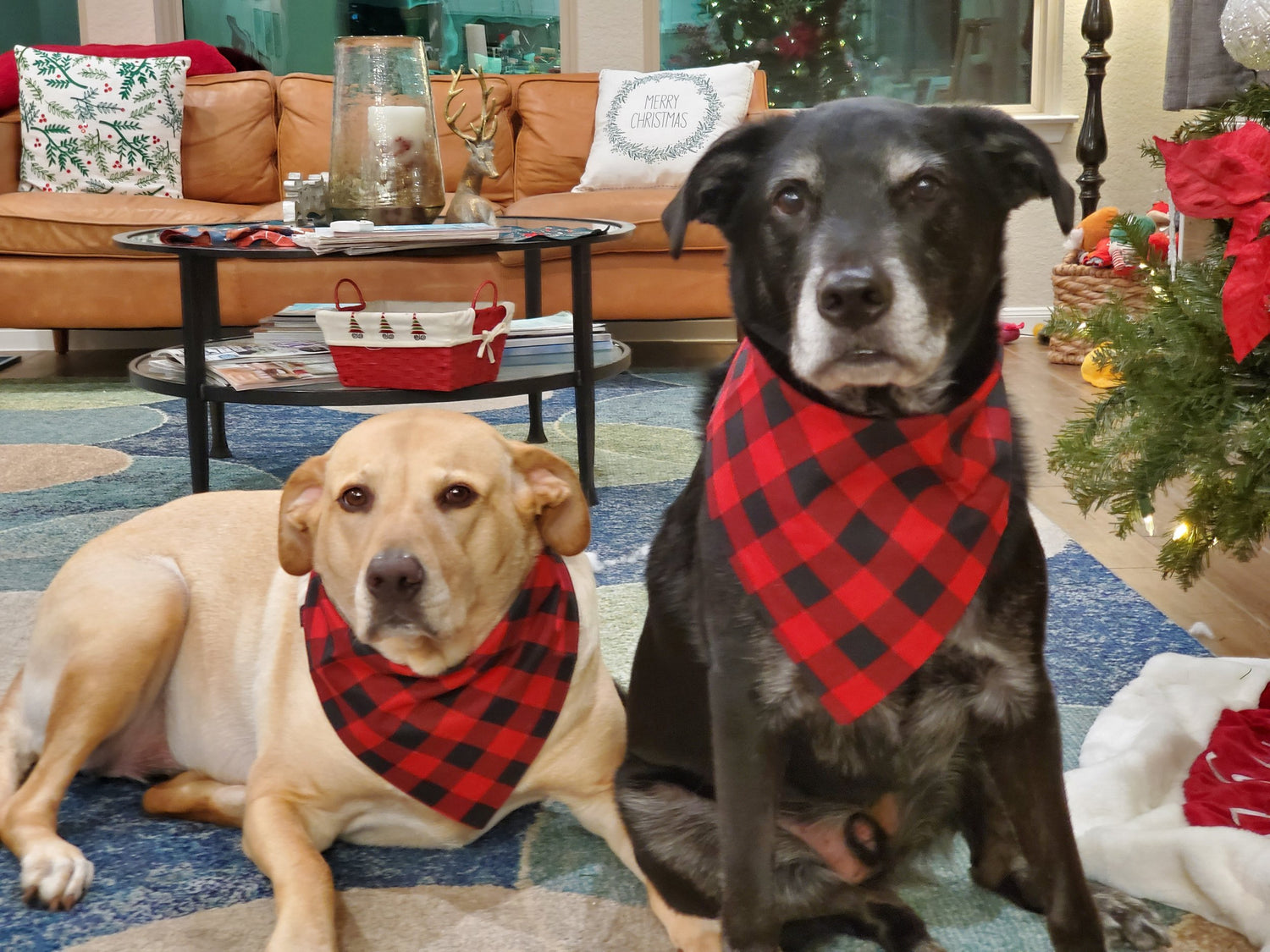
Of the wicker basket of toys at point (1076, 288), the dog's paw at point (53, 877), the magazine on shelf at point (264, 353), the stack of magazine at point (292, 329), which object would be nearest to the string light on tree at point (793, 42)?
the wicker basket of toys at point (1076, 288)

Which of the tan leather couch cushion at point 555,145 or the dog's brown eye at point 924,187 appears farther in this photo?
the tan leather couch cushion at point 555,145

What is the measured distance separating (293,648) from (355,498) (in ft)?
0.87

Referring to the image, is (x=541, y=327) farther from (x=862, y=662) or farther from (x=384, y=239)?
(x=862, y=662)

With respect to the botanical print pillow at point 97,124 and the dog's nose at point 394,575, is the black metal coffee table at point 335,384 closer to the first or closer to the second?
the dog's nose at point 394,575

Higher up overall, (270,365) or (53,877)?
(270,365)

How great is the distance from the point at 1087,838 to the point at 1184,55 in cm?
140

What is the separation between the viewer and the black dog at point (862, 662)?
1070mm

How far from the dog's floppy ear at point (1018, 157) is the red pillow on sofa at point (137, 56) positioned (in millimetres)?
4683

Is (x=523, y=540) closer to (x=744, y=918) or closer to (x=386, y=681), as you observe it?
(x=386, y=681)

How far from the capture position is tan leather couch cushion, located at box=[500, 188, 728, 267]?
173 inches

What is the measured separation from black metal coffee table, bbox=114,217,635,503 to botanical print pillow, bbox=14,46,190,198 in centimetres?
180

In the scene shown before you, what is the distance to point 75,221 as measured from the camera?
436 centimetres

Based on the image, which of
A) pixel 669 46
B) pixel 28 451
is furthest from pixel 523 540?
pixel 669 46

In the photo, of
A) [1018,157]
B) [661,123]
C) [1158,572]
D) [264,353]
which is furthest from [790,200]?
[661,123]
